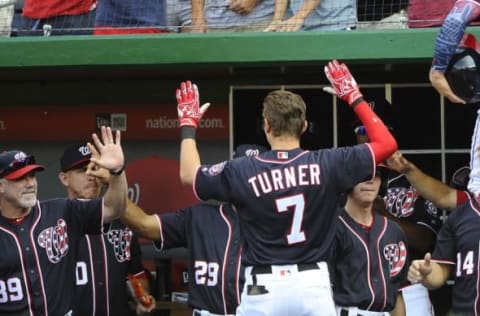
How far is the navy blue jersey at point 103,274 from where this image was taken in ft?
22.1

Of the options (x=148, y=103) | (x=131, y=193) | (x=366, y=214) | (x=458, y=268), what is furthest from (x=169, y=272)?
(x=458, y=268)

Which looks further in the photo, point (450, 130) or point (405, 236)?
point (450, 130)

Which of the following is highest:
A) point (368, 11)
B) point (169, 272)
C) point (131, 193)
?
point (368, 11)

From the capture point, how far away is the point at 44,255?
6043mm

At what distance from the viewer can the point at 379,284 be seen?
624 centimetres

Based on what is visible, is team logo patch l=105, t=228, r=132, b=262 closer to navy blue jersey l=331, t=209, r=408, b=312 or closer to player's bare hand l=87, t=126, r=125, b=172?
player's bare hand l=87, t=126, r=125, b=172

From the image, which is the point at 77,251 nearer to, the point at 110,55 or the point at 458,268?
the point at 110,55

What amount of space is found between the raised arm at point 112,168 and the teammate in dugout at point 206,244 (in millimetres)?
383

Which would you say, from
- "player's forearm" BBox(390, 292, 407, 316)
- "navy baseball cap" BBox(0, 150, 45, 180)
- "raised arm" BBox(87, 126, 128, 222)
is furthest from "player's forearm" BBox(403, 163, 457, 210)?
"navy baseball cap" BBox(0, 150, 45, 180)

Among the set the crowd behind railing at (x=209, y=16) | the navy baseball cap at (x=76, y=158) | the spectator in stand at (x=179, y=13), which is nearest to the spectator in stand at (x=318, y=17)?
the crowd behind railing at (x=209, y=16)

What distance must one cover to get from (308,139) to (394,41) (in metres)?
1.33

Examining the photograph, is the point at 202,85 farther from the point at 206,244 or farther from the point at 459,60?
the point at 459,60

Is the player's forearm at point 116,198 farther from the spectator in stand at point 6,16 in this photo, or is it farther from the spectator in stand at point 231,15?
the spectator in stand at point 6,16

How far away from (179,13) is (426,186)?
86.6 inches
